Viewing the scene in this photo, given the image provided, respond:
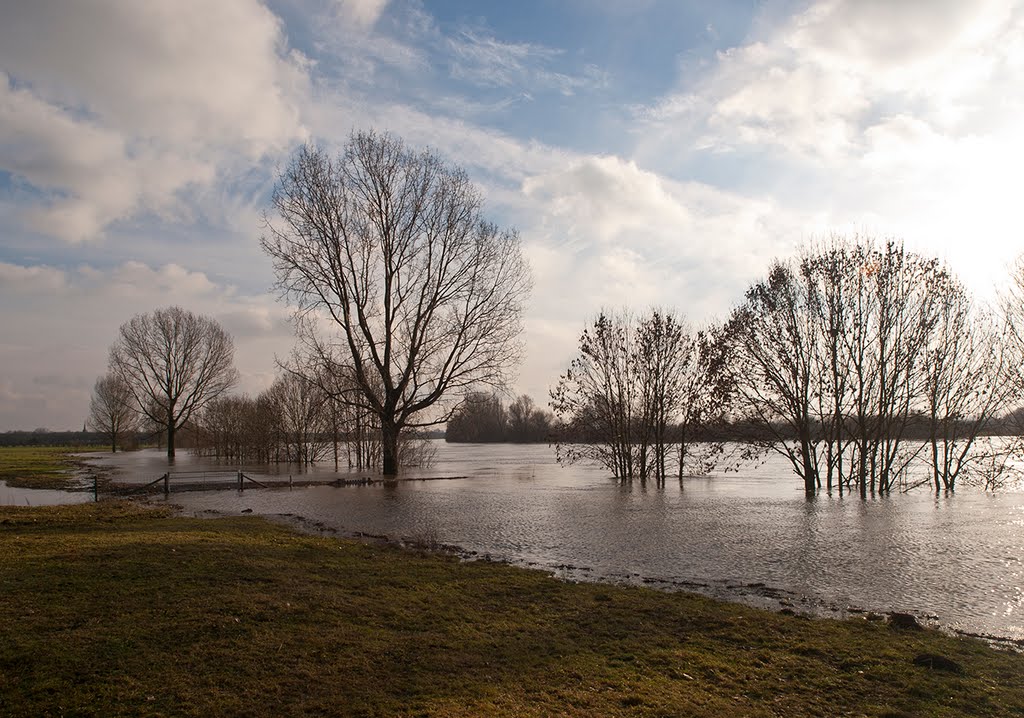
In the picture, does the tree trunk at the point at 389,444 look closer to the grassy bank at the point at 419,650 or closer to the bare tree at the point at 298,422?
the bare tree at the point at 298,422

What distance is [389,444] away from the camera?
33.2 meters

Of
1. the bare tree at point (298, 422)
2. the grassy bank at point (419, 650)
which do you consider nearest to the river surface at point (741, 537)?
the grassy bank at point (419, 650)

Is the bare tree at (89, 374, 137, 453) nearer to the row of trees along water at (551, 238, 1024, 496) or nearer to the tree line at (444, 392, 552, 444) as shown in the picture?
the tree line at (444, 392, 552, 444)

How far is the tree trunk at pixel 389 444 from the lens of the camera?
32.6m

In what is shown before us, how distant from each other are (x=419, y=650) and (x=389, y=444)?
1082 inches

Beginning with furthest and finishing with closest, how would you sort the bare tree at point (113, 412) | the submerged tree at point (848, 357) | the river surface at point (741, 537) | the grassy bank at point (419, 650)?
the bare tree at point (113, 412) → the submerged tree at point (848, 357) → the river surface at point (741, 537) → the grassy bank at point (419, 650)

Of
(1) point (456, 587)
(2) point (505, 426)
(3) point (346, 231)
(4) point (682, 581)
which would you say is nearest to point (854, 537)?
(4) point (682, 581)

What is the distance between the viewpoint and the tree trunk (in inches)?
1282

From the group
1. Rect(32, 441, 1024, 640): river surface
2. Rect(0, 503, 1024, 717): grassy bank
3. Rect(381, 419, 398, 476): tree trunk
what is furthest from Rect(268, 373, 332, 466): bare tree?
Rect(0, 503, 1024, 717): grassy bank

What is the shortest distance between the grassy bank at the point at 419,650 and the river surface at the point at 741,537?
188 cm

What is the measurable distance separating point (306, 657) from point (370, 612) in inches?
67.2

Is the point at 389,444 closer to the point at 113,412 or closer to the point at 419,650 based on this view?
the point at 419,650

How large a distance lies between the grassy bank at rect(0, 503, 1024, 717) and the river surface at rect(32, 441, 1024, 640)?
1.88 m

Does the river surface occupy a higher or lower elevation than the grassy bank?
lower
